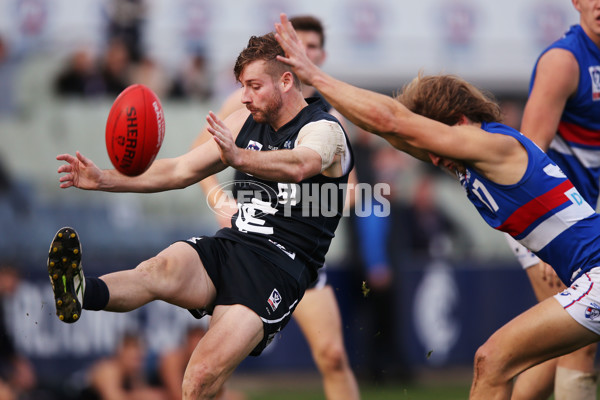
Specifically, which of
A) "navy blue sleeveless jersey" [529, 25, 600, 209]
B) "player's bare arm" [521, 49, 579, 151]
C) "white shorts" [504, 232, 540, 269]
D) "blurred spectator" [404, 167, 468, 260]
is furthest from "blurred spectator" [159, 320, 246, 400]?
"player's bare arm" [521, 49, 579, 151]

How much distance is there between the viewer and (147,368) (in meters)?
8.85

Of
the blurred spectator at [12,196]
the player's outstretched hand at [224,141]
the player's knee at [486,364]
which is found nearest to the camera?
the player's outstretched hand at [224,141]

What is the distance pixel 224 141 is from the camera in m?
4.43

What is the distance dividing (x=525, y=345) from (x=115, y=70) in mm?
6977

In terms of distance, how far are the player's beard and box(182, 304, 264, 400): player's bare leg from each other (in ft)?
3.79

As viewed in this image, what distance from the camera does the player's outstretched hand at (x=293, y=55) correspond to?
4.62m

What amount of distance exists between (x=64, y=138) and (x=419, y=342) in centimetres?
482

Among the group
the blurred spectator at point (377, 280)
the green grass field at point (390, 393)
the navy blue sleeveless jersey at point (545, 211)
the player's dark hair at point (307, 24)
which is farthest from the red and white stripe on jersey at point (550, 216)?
the blurred spectator at point (377, 280)

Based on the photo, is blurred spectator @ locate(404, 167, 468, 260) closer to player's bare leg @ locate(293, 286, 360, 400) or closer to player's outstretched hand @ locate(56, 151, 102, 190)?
player's bare leg @ locate(293, 286, 360, 400)

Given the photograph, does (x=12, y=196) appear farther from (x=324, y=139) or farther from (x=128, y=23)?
(x=324, y=139)

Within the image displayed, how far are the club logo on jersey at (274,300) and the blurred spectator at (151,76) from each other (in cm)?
580

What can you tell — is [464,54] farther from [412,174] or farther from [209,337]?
[209,337]

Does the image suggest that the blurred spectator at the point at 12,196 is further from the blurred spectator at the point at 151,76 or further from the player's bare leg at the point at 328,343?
the player's bare leg at the point at 328,343

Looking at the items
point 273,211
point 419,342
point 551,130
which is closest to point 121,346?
point 419,342
